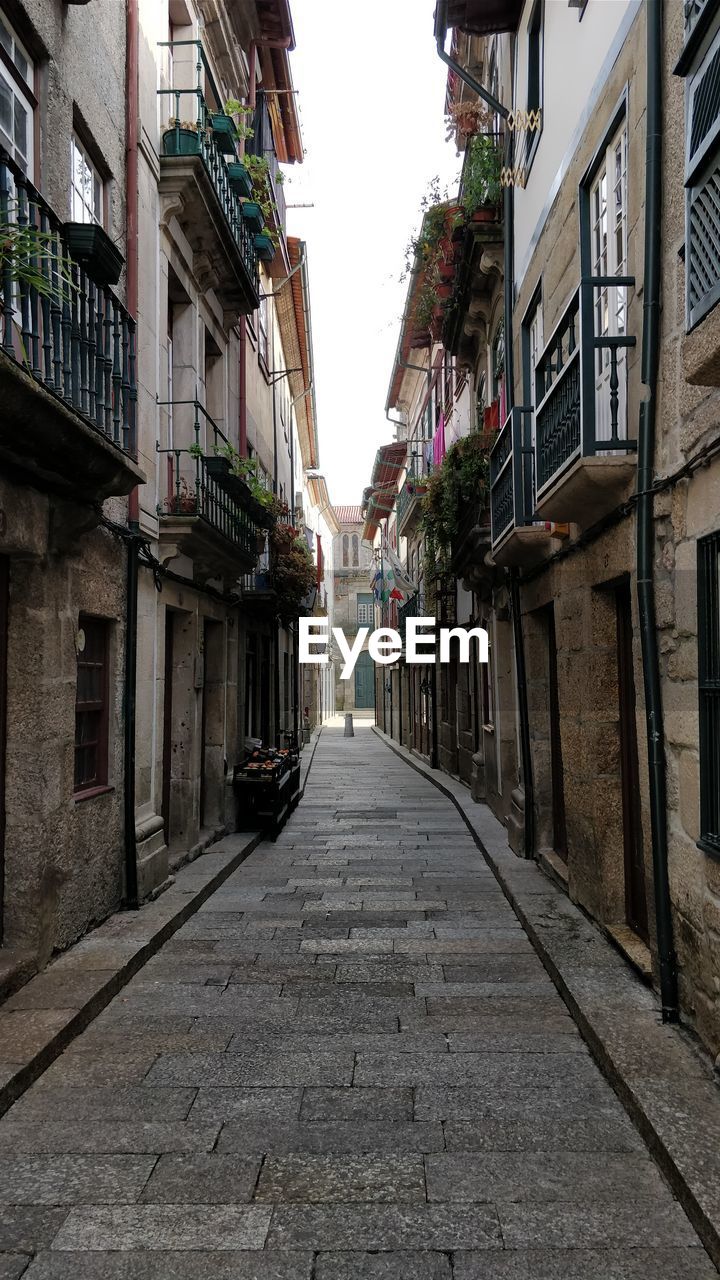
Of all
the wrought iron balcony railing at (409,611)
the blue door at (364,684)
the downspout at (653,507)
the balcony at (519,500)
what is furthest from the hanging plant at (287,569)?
the blue door at (364,684)

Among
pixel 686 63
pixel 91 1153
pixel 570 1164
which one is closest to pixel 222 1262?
pixel 91 1153

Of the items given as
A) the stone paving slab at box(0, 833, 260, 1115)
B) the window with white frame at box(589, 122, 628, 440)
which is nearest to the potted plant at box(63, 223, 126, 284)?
the window with white frame at box(589, 122, 628, 440)

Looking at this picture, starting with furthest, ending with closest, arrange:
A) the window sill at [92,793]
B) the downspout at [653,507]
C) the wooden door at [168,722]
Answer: the wooden door at [168,722] < the window sill at [92,793] < the downspout at [653,507]

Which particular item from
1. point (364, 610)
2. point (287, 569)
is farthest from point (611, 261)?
point (364, 610)

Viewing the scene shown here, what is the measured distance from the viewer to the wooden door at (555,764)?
8992 mm

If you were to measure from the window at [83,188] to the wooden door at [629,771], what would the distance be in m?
4.60

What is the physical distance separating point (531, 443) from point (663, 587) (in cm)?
416

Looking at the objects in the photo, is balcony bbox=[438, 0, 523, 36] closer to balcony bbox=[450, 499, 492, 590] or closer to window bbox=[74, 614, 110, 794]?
balcony bbox=[450, 499, 492, 590]

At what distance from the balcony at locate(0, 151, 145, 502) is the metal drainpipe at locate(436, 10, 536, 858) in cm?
476

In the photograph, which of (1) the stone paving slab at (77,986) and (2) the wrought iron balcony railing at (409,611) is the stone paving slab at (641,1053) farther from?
(2) the wrought iron balcony railing at (409,611)

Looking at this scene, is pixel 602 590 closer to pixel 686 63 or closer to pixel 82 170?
pixel 686 63

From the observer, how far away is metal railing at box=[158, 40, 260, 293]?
921 cm

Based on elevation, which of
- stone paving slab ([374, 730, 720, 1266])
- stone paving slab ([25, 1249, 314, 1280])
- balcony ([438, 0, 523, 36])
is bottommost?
stone paving slab ([25, 1249, 314, 1280])

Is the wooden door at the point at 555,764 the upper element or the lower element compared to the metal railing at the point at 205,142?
lower
